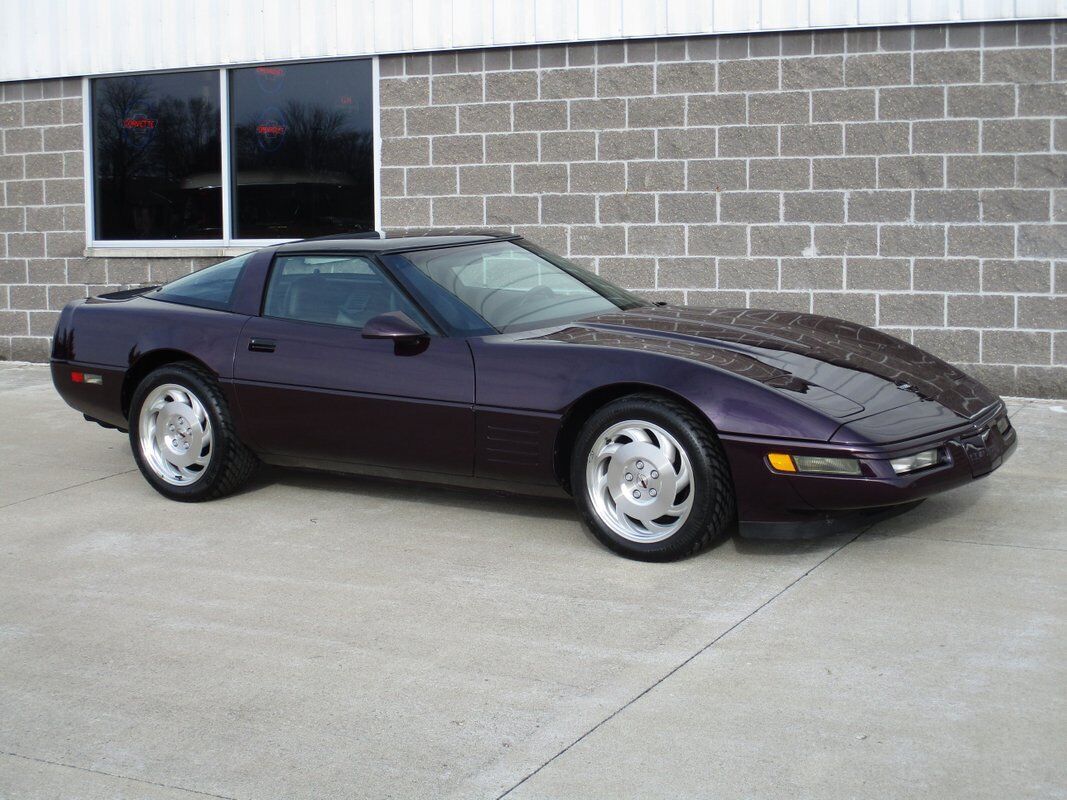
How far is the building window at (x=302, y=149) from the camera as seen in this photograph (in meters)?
10.8

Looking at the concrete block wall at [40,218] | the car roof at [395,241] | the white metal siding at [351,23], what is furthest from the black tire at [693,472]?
the concrete block wall at [40,218]

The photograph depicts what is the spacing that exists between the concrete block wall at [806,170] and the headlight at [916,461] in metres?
4.25

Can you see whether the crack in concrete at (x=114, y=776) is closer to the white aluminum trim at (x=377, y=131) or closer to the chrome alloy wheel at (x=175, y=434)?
the chrome alloy wheel at (x=175, y=434)

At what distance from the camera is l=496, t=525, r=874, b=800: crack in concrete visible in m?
3.37

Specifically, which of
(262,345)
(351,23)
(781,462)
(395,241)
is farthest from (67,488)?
(351,23)

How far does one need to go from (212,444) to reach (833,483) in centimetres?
303

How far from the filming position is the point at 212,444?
636cm

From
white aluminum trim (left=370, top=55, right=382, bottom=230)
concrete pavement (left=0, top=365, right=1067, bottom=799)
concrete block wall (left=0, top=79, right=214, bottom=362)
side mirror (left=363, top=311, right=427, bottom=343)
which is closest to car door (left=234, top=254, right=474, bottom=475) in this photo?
side mirror (left=363, top=311, right=427, bottom=343)

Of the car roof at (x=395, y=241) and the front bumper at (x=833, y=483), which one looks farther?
the car roof at (x=395, y=241)

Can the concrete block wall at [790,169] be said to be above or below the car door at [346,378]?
above

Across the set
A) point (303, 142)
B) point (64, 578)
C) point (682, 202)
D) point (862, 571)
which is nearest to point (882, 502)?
point (862, 571)

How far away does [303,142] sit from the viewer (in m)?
11.0

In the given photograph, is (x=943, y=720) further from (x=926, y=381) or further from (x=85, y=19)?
(x=85, y=19)

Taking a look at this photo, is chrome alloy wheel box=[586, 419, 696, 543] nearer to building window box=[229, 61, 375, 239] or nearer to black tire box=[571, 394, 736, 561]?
black tire box=[571, 394, 736, 561]
